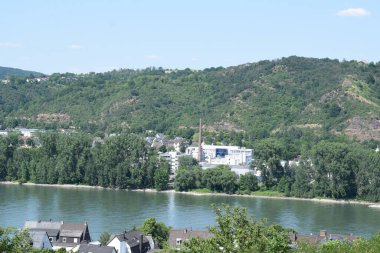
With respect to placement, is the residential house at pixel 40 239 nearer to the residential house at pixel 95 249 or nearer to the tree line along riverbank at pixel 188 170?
the residential house at pixel 95 249

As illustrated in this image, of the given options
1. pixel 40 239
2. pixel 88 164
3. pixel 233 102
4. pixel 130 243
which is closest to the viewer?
pixel 130 243

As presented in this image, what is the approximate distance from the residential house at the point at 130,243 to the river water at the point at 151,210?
3.36m

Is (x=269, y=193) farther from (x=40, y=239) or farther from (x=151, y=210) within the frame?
(x=40, y=239)

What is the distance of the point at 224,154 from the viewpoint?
52719 mm

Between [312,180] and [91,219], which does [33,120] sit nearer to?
[312,180]

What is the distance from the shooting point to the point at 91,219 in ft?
90.6

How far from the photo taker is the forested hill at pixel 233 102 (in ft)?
187

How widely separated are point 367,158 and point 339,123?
1686 centimetres

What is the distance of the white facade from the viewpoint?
4956 centimetres

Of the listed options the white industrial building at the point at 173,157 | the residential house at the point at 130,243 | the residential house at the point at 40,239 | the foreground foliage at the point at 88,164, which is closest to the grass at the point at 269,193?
the foreground foliage at the point at 88,164

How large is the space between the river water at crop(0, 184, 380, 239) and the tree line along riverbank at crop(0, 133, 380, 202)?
1.61 m

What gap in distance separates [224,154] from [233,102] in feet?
39.5

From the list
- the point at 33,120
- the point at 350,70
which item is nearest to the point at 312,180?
the point at 350,70

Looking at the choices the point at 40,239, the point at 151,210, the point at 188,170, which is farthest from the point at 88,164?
the point at 40,239
